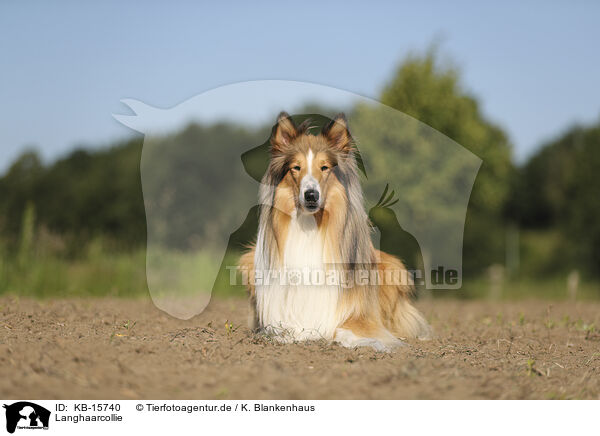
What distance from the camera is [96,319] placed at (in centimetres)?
703

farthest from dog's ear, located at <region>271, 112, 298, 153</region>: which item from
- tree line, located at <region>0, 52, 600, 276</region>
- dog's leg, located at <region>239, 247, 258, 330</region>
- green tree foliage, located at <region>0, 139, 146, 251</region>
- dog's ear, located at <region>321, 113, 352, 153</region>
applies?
green tree foliage, located at <region>0, 139, 146, 251</region>

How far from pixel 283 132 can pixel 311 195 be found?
0.81 metres

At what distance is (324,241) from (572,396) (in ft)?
8.19

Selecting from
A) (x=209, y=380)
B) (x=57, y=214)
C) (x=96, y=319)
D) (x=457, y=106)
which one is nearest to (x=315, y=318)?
(x=209, y=380)

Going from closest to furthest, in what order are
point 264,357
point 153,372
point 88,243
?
point 153,372 → point 264,357 → point 88,243

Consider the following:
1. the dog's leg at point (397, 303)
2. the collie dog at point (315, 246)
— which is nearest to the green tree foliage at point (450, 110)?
the dog's leg at point (397, 303)

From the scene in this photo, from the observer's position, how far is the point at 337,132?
563 centimetres

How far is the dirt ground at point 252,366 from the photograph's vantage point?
156 inches

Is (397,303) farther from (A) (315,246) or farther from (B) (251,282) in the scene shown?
(B) (251,282)

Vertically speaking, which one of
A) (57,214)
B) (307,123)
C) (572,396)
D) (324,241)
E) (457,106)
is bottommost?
(572,396)

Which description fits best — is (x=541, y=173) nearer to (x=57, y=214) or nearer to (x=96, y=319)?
(x=57, y=214)
